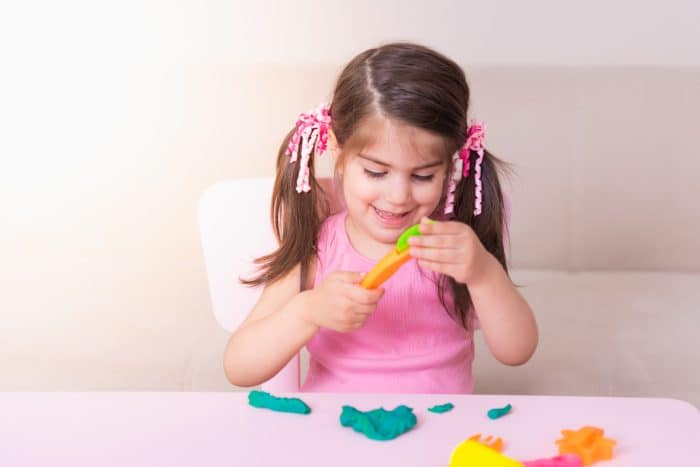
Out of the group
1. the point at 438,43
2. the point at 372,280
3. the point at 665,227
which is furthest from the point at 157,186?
the point at 372,280

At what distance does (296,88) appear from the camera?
213cm

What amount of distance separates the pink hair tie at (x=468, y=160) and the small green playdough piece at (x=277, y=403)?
410 millimetres

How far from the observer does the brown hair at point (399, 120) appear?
107cm

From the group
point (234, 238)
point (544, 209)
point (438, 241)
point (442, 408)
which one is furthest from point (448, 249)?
point (544, 209)

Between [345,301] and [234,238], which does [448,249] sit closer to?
[345,301]

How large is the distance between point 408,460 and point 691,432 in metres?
0.24

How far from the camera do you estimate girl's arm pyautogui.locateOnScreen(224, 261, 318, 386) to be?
1.09 meters

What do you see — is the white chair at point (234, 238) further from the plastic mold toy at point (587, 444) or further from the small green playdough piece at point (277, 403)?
the plastic mold toy at point (587, 444)

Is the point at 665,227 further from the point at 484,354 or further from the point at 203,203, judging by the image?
the point at 203,203

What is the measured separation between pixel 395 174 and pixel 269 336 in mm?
237

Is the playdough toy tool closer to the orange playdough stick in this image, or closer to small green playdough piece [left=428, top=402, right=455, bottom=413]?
the orange playdough stick

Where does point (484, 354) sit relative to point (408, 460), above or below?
below

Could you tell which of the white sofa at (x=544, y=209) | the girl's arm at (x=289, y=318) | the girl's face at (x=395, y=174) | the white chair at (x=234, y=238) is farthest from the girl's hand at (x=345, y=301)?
the white sofa at (x=544, y=209)

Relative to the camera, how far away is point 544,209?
7.18 ft
